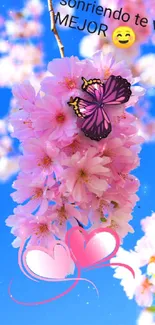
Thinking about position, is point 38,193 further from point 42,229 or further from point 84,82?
point 84,82

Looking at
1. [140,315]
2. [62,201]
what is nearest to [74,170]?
[62,201]

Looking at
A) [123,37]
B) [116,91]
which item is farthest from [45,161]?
[123,37]

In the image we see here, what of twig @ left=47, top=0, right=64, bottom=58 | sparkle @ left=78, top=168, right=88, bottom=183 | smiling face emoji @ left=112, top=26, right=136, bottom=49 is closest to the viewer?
sparkle @ left=78, top=168, right=88, bottom=183

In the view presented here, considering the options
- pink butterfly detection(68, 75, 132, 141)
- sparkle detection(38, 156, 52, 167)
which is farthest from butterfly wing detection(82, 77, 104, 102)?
sparkle detection(38, 156, 52, 167)

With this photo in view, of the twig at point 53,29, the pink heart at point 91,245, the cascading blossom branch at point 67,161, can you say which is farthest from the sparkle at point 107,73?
the pink heart at point 91,245

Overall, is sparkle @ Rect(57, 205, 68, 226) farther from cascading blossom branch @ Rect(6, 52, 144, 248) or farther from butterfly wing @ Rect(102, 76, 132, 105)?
butterfly wing @ Rect(102, 76, 132, 105)

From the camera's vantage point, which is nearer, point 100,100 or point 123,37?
point 100,100

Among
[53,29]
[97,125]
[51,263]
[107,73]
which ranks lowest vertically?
[51,263]
